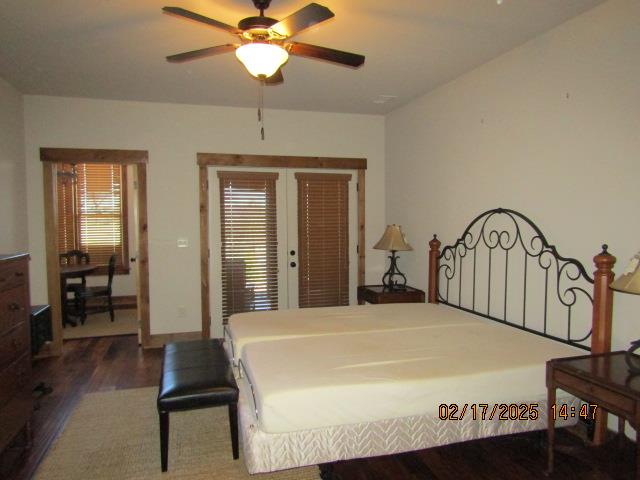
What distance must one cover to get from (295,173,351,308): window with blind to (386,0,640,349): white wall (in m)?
1.32

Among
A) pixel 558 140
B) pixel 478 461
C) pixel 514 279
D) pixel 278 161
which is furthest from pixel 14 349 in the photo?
pixel 558 140

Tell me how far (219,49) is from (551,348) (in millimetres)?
2653

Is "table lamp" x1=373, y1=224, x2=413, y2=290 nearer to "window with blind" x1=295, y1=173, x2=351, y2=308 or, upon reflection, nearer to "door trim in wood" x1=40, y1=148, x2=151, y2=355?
"window with blind" x1=295, y1=173, x2=351, y2=308

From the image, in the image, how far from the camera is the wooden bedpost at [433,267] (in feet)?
14.0

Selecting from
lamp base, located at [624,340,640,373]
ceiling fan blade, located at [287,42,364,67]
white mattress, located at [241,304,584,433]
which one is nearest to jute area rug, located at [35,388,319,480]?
white mattress, located at [241,304,584,433]

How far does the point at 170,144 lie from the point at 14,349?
2769mm

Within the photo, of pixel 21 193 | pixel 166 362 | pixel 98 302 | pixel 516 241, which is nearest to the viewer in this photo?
pixel 166 362

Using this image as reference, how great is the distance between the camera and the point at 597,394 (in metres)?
2.09

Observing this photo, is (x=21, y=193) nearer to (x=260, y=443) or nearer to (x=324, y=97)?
(x=324, y=97)

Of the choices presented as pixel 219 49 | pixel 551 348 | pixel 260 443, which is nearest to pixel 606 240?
pixel 551 348

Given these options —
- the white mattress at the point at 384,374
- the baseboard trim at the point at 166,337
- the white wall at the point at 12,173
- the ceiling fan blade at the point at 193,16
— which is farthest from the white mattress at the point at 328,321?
the white wall at the point at 12,173

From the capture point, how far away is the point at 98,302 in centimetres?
709

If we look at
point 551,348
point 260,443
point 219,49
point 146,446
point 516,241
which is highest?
point 219,49

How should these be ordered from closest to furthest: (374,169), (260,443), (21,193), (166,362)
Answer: (260,443) < (166,362) < (21,193) < (374,169)
